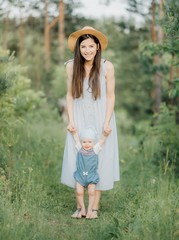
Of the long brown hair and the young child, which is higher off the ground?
the long brown hair

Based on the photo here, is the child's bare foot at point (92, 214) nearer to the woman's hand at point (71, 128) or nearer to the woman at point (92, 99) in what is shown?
the woman at point (92, 99)

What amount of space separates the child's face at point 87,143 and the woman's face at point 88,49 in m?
1.00

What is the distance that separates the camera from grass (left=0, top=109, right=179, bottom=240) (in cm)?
525

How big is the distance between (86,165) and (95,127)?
503 mm

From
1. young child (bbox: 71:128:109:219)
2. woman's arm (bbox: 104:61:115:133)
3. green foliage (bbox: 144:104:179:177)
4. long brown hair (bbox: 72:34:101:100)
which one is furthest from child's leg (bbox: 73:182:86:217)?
green foliage (bbox: 144:104:179:177)

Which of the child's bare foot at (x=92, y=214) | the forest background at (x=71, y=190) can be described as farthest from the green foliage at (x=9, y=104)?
the child's bare foot at (x=92, y=214)

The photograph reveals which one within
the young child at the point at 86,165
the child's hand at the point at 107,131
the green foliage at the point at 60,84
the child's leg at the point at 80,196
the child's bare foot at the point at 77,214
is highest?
the green foliage at the point at 60,84

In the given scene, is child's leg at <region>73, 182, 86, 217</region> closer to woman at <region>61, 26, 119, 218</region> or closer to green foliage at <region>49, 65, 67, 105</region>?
woman at <region>61, 26, 119, 218</region>

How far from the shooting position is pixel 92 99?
706 centimetres

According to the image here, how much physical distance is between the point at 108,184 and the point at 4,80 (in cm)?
226

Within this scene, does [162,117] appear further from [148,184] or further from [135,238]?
[135,238]

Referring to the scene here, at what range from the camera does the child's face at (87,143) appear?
6.81 meters

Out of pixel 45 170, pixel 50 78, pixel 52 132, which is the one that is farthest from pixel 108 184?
pixel 50 78

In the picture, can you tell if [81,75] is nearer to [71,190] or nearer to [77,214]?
[77,214]
